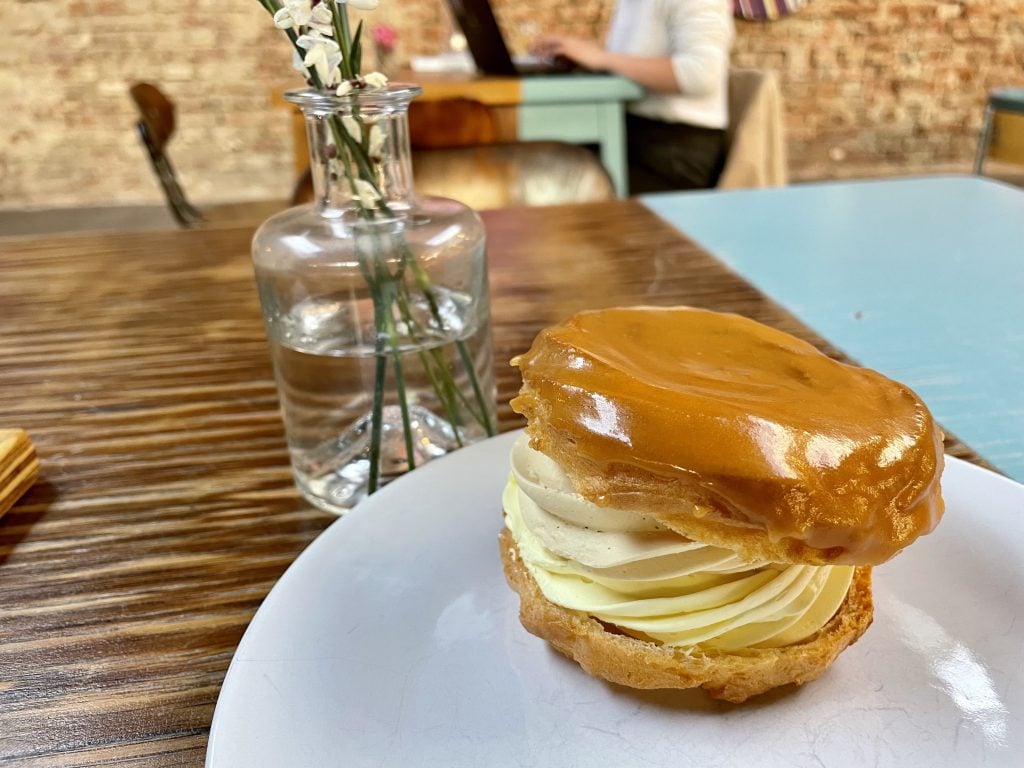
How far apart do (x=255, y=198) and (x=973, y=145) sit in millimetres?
5097

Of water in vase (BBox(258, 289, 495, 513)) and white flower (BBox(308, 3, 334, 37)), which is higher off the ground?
white flower (BBox(308, 3, 334, 37))

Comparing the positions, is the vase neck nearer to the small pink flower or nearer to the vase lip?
the vase lip

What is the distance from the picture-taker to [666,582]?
0.56 m

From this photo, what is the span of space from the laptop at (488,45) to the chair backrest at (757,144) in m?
0.74

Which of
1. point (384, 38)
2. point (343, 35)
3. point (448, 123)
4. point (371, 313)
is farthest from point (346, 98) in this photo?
point (384, 38)

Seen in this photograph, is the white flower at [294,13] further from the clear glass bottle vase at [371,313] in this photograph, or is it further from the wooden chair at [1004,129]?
the wooden chair at [1004,129]

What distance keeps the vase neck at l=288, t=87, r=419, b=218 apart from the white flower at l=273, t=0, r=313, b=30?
8 cm

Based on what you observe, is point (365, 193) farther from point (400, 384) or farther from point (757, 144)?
point (757, 144)

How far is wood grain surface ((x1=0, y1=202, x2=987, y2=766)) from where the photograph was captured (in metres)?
0.54

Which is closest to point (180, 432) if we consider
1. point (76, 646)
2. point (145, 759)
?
point (76, 646)

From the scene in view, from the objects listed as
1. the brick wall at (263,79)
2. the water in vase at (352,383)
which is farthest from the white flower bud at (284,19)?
the brick wall at (263,79)

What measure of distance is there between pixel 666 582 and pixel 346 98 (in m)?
0.44

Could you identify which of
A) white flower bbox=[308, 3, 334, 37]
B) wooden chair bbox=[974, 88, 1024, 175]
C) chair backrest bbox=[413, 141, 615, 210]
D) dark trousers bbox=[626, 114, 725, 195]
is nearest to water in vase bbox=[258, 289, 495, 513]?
white flower bbox=[308, 3, 334, 37]

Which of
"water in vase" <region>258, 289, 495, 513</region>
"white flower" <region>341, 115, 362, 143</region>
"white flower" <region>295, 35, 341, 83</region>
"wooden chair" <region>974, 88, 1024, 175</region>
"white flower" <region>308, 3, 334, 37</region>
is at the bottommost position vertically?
"wooden chair" <region>974, 88, 1024, 175</region>
